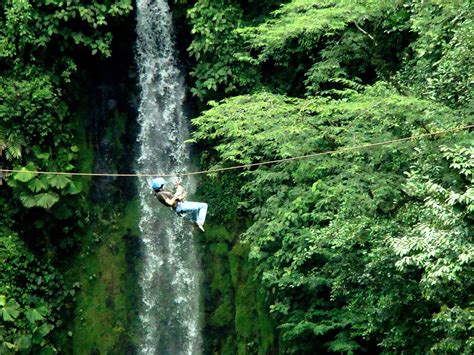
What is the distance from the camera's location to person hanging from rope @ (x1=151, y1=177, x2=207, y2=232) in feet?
36.3

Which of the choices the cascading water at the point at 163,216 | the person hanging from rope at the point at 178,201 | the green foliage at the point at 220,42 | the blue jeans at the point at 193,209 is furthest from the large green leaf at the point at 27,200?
the blue jeans at the point at 193,209

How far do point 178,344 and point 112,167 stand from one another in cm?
358

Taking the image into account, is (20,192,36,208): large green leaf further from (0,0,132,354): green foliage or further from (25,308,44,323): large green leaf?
(25,308,44,323): large green leaf

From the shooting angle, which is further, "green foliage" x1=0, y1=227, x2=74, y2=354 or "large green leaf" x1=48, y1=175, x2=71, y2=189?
"large green leaf" x1=48, y1=175, x2=71, y2=189

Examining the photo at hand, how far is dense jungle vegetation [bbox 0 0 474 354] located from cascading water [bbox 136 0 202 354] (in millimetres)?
291

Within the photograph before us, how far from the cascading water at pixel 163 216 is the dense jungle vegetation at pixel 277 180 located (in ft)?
0.95

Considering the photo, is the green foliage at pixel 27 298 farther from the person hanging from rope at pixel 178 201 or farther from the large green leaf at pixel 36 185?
the person hanging from rope at pixel 178 201

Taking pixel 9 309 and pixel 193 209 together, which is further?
pixel 9 309

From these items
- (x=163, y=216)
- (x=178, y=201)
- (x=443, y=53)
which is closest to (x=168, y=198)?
(x=178, y=201)

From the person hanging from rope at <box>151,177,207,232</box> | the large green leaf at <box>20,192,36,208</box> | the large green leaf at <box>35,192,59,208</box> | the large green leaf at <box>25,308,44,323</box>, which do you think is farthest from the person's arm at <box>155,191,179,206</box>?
the large green leaf at <box>25,308,44,323</box>

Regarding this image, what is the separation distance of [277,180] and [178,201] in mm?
2738

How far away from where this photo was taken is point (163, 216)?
16.5m

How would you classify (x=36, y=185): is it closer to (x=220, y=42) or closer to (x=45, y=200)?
(x=45, y=200)

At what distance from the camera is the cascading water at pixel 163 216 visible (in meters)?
15.9
